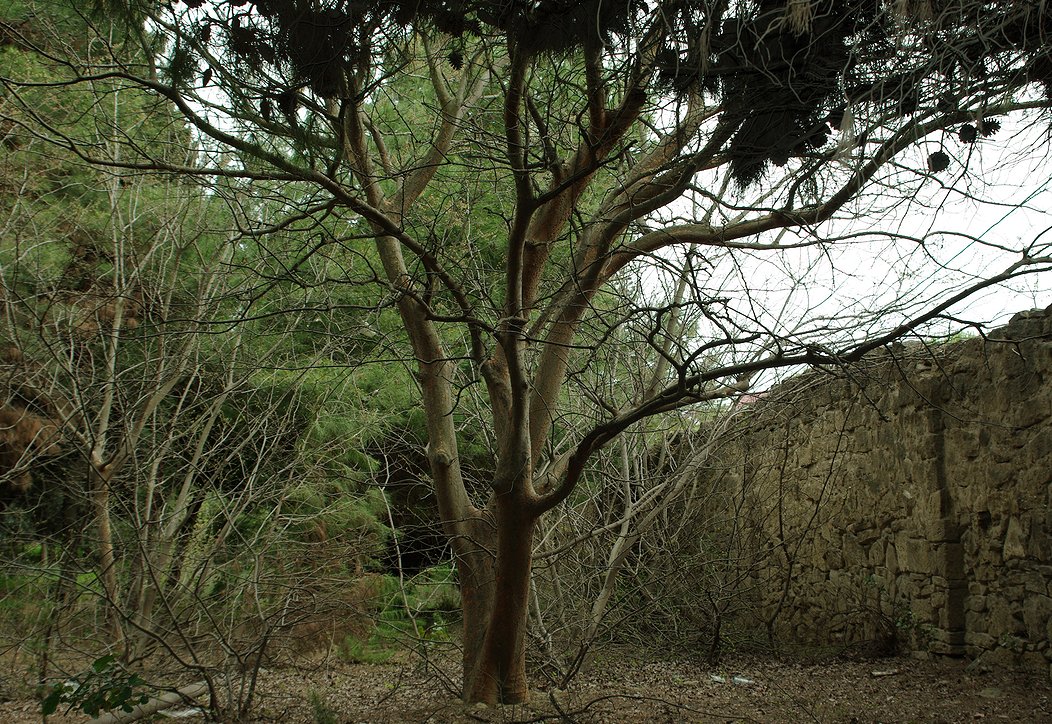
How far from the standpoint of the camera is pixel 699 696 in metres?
4.84

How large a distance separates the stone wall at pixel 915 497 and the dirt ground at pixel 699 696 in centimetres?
31

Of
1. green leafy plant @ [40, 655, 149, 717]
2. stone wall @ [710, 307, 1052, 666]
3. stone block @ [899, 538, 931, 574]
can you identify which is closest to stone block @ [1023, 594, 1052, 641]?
stone wall @ [710, 307, 1052, 666]

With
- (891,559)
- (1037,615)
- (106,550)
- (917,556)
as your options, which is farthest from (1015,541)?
(106,550)

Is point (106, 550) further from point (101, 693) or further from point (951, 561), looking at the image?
point (951, 561)

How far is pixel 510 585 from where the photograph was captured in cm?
411

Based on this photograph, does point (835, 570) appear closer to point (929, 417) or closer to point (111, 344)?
point (929, 417)

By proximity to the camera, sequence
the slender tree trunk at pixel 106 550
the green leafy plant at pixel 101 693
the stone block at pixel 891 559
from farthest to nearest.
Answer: the stone block at pixel 891 559, the slender tree trunk at pixel 106 550, the green leafy plant at pixel 101 693

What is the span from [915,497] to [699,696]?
1973 mm

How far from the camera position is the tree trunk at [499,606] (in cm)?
404

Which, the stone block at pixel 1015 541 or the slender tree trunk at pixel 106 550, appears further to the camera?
the slender tree trunk at pixel 106 550

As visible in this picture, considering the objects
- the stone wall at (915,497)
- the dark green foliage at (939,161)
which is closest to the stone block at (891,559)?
the stone wall at (915,497)

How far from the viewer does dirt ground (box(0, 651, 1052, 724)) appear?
404 centimetres

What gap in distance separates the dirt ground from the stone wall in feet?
1.01

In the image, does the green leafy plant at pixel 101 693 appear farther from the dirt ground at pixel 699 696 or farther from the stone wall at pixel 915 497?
the stone wall at pixel 915 497
